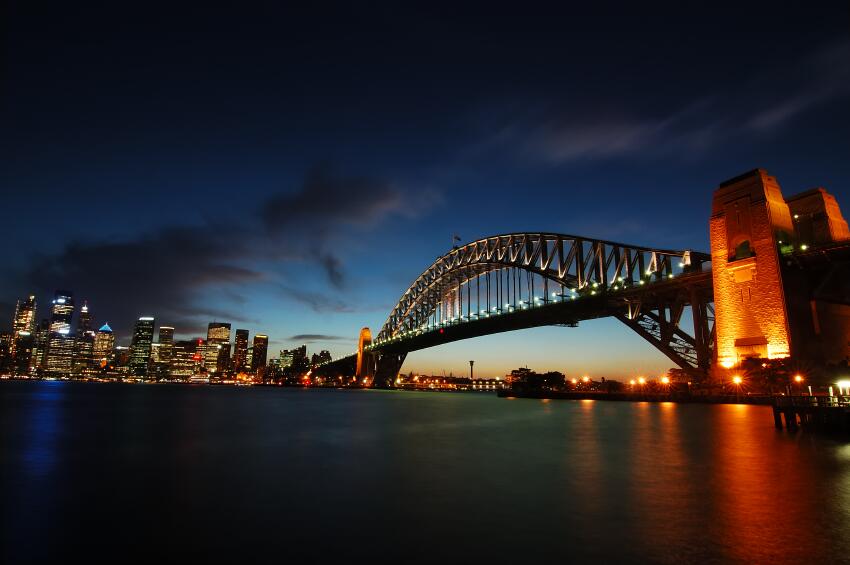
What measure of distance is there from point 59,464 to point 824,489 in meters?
20.8

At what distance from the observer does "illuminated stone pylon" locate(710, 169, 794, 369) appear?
34.5 metres

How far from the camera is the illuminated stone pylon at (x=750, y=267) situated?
34.5 meters

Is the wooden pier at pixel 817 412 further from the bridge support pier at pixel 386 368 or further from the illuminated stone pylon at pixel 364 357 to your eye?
the illuminated stone pylon at pixel 364 357

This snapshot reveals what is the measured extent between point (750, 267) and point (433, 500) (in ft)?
115

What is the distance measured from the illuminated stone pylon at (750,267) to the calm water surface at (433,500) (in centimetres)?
1608

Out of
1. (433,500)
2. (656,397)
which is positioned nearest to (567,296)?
(656,397)

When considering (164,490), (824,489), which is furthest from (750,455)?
(164,490)

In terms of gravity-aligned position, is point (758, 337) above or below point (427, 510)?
above

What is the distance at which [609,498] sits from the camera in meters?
11.1

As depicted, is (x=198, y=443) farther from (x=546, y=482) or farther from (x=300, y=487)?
(x=546, y=482)

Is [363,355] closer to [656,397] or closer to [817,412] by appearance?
[656,397]

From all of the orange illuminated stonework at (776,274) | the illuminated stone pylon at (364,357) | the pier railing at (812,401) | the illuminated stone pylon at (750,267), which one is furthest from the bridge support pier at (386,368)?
the pier railing at (812,401)

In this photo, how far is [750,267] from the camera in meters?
36.6

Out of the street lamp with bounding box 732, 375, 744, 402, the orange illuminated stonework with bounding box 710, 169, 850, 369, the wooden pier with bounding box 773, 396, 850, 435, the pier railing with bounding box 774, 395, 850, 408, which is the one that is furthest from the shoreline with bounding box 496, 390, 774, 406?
the orange illuminated stonework with bounding box 710, 169, 850, 369
